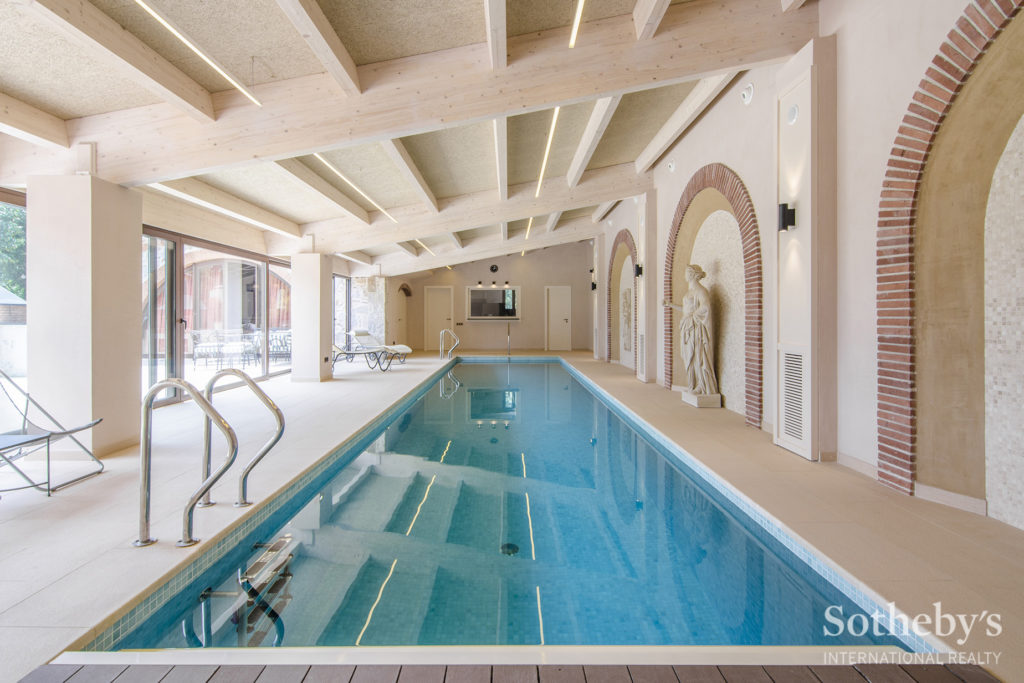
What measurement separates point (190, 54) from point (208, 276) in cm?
449

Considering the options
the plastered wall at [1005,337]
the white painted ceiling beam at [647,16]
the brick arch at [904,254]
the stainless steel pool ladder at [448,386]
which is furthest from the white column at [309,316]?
the plastered wall at [1005,337]

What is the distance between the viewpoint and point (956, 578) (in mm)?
1979

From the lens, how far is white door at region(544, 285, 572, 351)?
1562 cm

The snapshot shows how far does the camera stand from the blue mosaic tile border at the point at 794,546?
1.70 m

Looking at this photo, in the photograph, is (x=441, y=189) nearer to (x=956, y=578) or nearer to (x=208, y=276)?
(x=208, y=276)

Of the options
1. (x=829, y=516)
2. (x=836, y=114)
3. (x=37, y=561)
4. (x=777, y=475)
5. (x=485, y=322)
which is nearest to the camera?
(x=37, y=561)

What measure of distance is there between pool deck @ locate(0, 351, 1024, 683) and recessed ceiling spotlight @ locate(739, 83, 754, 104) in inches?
123

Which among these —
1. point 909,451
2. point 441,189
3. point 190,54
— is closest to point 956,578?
point 909,451

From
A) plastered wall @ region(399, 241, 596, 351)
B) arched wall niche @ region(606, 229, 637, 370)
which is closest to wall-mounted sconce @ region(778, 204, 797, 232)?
arched wall niche @ region(606, 229, 637, 370)

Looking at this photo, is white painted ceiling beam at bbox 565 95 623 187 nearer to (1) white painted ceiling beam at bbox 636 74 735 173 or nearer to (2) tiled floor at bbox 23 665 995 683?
(1) white painted ceiling beam at bbox 636 74 735 173

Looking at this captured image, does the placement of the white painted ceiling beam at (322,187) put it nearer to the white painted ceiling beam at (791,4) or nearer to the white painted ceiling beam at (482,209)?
the white painted ceiling beam at (482,209)

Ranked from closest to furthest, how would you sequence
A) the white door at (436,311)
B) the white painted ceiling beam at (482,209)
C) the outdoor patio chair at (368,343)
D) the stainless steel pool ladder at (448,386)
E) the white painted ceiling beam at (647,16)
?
1. the white painted ceiling beam at (647,16)
2. the white painted ceiling beam at (482,209)
3. the stainless steel pool ladder at (448,386)
4. the outdoor patio chair at (368,343)
5. the white door at (436,311)

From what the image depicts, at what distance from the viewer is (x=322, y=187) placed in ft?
20.1

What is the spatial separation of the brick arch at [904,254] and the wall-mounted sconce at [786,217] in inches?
26.1
